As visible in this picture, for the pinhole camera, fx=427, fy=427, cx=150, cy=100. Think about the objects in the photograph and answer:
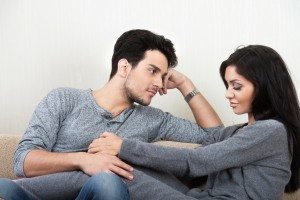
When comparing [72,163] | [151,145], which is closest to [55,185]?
[72,163]

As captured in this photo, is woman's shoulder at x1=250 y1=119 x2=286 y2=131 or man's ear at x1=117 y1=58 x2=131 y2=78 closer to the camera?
woman's shoulder at x1=250 y1=119 x2=286 y2=131

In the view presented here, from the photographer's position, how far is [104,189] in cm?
114

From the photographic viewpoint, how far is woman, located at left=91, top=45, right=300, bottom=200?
4.30 feet

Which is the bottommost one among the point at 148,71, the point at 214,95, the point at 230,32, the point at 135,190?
the point at 135,190

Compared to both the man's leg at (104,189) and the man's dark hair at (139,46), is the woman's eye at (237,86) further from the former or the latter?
the man's leg at (104,189)

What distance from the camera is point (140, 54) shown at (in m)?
1.77

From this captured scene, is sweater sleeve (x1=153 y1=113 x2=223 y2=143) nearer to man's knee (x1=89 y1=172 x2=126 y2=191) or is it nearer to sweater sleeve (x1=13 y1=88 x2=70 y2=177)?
sweater sleeve (x1=13 y1=88 x2=70 y2=177)

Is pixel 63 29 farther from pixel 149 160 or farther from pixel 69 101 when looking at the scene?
pixel 149 160

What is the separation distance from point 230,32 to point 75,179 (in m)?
1.17

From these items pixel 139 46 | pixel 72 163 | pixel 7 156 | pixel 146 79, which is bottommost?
pixel 7 156

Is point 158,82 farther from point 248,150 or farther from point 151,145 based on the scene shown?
point 248,150

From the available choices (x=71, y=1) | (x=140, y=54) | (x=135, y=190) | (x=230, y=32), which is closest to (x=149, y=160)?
(x=135, y=190)

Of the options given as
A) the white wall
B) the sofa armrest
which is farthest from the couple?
the white wall

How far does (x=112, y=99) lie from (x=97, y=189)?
65 cm
